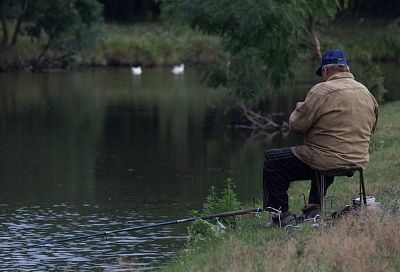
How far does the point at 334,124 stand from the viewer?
9.73 meters

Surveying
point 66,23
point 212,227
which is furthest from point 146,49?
point 212,227

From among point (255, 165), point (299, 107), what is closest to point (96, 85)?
point (255, 165)

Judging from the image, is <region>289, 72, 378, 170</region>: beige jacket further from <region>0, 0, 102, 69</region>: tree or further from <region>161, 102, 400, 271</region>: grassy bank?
<region>0, 0, 102, 69</region>: tree

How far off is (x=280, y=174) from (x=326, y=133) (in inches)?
23.6

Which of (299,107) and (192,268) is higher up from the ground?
(299,107)

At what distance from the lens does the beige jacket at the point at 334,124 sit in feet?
31.8

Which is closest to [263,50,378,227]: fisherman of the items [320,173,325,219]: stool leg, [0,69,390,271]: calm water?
[320,173,325,219]: stool leg

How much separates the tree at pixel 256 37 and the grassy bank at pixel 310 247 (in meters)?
12.6

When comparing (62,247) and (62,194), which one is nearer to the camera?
(62,247)

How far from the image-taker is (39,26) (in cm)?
4719

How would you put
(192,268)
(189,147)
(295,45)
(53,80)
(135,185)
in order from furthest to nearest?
(53,80) < (295,45) < (189,147) < (135,185) < (192,268)

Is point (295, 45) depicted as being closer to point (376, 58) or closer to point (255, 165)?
point (255, 165)

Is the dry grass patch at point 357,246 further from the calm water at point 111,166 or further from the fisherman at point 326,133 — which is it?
the calm water at point 111,166

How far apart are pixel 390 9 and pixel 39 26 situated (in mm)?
25507
